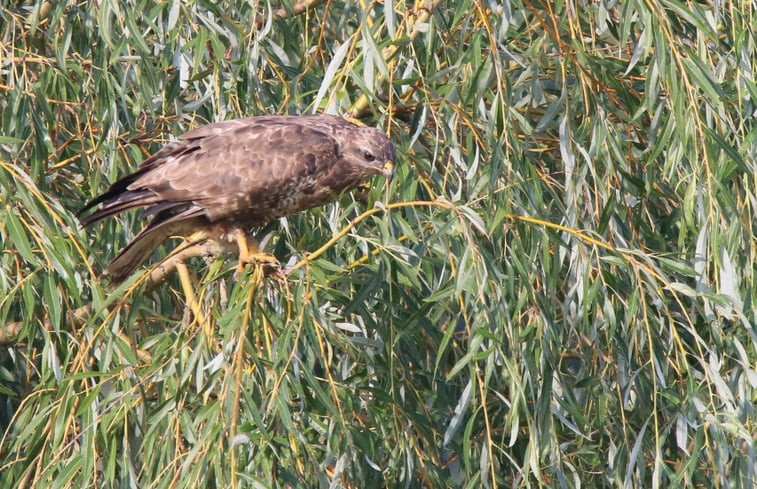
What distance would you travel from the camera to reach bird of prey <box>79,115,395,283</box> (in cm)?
345

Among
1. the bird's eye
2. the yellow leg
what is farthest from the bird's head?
the yellow leg

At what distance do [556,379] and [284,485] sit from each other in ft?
2.66

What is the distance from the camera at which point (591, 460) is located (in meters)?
2.98

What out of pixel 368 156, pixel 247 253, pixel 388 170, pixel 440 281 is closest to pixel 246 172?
pixel 247 253

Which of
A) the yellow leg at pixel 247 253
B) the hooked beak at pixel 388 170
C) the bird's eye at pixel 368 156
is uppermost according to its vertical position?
the hooked beak at pixel 388 170

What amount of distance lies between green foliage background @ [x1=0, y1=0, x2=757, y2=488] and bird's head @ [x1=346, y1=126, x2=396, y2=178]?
6 centimetres

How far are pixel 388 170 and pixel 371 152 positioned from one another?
159mm

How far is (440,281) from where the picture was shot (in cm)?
294

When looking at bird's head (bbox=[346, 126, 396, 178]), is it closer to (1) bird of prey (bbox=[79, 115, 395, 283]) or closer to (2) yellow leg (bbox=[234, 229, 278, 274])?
(1) bird of prey (bbox=[79, 115, 395, 283])

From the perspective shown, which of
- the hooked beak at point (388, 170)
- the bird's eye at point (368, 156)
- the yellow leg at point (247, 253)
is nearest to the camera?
the yellow leg at point (247, 253)

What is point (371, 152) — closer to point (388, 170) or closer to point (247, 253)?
point (388, 170)

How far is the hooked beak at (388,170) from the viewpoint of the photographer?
3.24m

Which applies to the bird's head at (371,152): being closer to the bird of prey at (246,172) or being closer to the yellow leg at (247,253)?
the bird of prey at (246,172)

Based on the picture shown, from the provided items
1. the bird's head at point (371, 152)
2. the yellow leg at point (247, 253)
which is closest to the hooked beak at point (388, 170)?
the bird's head at point (371, 152)
